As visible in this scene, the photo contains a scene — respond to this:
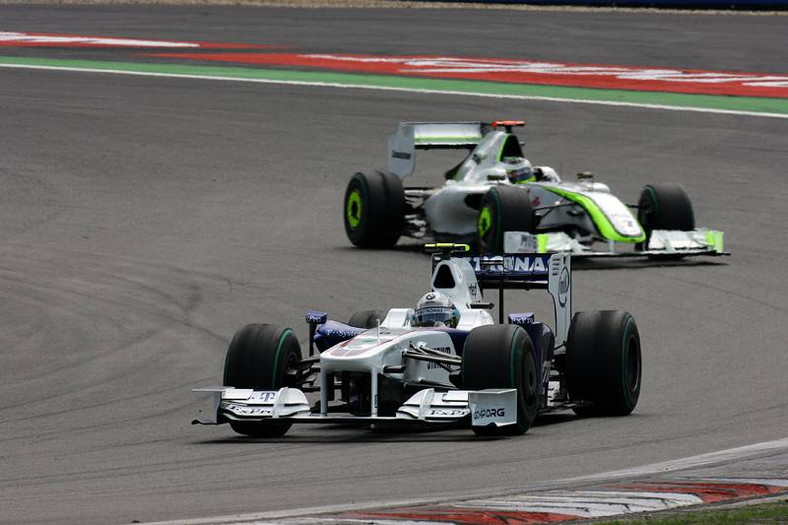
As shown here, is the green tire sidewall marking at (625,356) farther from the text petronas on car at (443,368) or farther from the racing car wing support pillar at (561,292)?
the racing car wing support pillar at (561,292)

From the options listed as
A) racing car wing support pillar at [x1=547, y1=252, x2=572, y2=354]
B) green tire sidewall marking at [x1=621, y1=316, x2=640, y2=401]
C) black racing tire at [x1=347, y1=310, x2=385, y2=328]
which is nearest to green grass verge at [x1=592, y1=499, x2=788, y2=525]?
green tire sidewall marking at [x1=621, y1=316, x2=640, y2=401]

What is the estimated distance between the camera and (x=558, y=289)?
13.0 meters

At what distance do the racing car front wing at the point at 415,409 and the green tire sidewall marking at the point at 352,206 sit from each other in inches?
424

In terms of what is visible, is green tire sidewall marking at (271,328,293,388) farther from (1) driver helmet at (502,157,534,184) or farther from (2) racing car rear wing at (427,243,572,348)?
(1) driver helmet at (502,157,534,184)

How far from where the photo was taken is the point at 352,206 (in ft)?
73.7

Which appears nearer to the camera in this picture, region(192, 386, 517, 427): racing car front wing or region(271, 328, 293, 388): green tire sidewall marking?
region(192, 386, 517, 427): racing car front wing

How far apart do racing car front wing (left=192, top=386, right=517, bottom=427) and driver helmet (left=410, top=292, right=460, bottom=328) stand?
94cm

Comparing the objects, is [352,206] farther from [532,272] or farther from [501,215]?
[532,272]

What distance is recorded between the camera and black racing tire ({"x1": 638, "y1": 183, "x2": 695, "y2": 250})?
68.8ft

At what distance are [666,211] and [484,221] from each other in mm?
2322

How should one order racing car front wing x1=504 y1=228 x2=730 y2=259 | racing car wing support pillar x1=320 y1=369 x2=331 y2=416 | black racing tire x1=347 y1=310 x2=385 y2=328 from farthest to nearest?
racing car front wing x1=504 y1=228 x2=730 y2=259 < black racing tire x1=347 y1=310 x2=385 y2=328 < racing car wing support pillar x1=320 y1=369 x2=331 y2=416

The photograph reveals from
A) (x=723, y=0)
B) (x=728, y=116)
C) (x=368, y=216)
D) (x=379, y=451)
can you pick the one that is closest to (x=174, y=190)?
(x=368, y=216)

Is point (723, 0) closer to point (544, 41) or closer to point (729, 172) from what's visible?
point (544, 41)

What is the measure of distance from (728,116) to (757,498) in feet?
80.3
